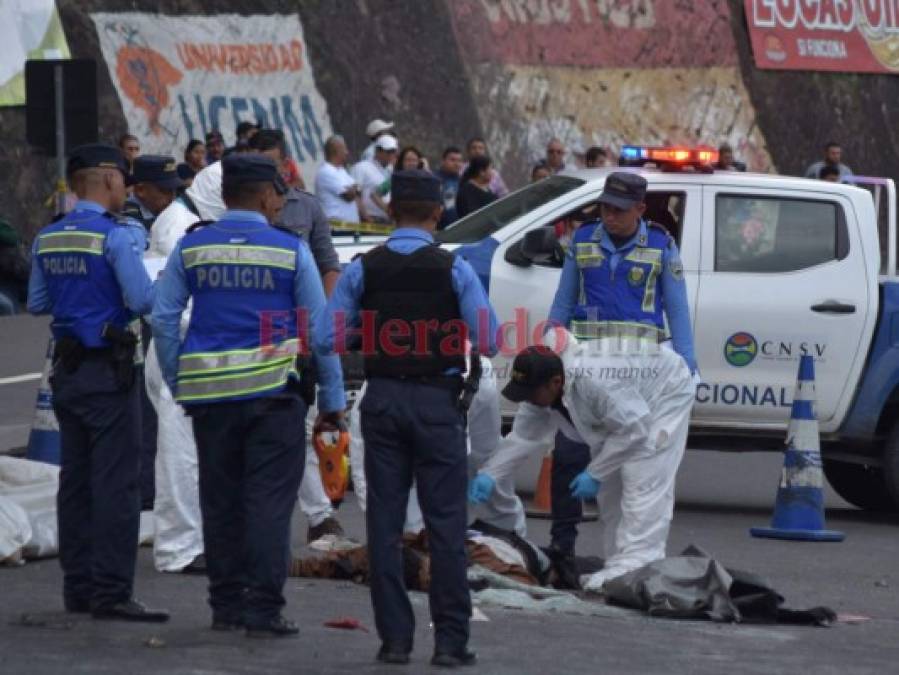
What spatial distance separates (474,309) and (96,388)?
155 cm

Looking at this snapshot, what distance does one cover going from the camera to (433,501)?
8070mm

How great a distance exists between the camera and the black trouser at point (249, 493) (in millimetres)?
8258

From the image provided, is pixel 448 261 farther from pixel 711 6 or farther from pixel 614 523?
pixel 711 6

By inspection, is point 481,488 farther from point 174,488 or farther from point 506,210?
point 506,210

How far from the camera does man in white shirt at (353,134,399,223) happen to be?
77.0ft

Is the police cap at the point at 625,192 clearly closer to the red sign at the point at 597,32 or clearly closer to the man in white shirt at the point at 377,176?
the man in white shirt at the point at 377,176

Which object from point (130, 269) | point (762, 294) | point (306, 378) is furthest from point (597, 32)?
point (306, 378)

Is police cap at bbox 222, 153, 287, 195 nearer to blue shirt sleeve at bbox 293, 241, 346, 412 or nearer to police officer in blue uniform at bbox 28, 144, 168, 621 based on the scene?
blue shirt sleeve at bbox 293, 241, 346, 412

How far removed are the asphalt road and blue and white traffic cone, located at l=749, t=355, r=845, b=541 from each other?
17.9 inches

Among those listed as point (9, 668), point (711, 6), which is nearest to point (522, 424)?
point (9, 668)

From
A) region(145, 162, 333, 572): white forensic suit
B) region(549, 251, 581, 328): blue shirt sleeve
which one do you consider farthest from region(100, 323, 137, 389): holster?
region(549, 251, 581, 328): blue shirt sleeve

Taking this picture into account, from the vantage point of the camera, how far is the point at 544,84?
32469mm

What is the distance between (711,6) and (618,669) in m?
28.5

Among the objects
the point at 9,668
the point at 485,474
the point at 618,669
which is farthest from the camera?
the point at 485,474
